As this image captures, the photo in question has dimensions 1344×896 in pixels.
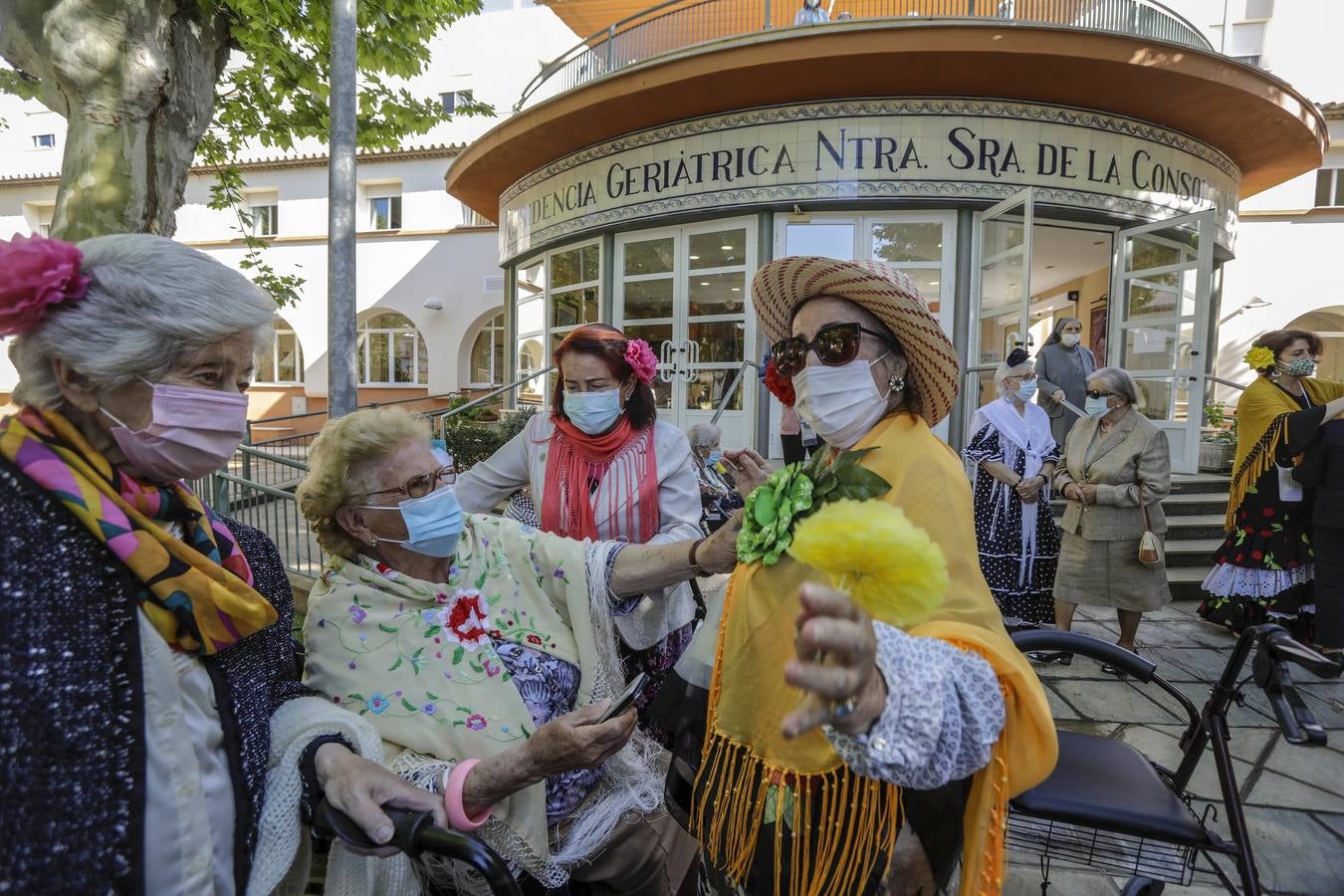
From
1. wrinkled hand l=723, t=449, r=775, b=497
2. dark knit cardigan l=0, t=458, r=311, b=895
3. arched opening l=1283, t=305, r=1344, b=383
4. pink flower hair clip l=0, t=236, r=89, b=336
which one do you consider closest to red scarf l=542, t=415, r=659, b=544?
wrinkled hand l=723, t=449, r=775, b=497

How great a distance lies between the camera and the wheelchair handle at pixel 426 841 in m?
1.22

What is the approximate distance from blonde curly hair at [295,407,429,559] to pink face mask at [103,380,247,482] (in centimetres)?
45

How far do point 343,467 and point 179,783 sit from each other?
0.79 metres

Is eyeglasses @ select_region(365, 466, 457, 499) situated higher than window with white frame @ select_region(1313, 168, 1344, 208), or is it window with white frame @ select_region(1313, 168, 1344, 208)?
window with white frame @ select_region(1313, 168, 1344, 208)

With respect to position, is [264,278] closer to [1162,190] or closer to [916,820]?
[916,820]

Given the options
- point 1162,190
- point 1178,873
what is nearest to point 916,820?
point 1178,873

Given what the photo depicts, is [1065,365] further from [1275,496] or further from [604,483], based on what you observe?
[604,483]

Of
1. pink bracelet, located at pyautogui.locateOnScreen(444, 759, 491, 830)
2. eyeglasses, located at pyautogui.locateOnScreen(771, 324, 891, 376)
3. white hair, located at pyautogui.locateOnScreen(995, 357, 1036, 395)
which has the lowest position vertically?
pink bracelet, located at pyautogui.locateOnScreen(444, 759, 491, 830)

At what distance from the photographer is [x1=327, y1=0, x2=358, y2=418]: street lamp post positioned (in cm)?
333

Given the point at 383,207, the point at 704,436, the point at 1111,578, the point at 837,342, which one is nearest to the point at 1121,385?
the point at 1111,578

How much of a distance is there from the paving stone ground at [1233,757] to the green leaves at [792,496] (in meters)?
1.39

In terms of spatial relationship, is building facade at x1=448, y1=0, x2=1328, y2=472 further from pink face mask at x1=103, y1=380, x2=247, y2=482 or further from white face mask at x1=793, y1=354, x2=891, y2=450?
pink face mask at x1=103, y1=380, x2=247, y2=482

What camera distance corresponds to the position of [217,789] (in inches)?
48.1

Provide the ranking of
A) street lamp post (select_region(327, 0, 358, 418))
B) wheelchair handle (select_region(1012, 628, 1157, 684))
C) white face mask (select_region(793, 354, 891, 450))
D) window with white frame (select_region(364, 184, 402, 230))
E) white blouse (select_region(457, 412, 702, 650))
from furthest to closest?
window with white frame (select_region(364, 184, 402, 230)), street lamp post (select_region(327, 0, 358, 418)), white blouse (select_region(457, 412, 702, 650)), wheelchair handle (select_region(1012, 628, 1157, 684)), white face mask (select_region(793, 354, 891, 450))
